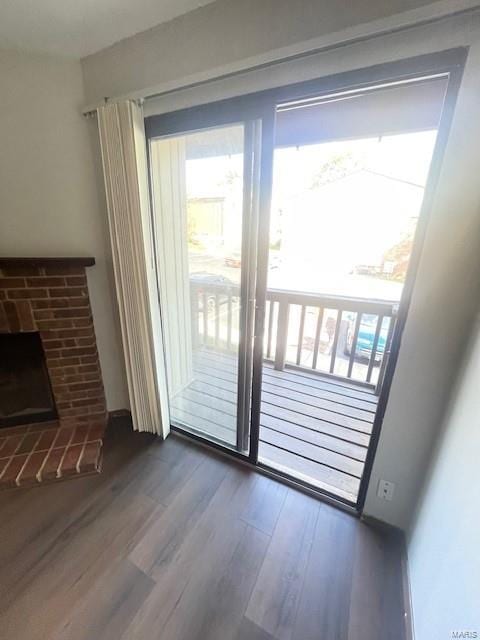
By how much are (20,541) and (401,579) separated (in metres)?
1.83

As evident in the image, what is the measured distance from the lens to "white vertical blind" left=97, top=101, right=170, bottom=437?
1322 mm

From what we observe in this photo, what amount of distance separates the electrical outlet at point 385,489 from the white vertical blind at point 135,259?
1.39 m

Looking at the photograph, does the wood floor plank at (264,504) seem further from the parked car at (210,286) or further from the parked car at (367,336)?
the parked car at (367,336)

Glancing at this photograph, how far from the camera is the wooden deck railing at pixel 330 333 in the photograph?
8.09 ft

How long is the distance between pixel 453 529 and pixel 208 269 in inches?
60.3

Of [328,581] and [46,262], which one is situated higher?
[46,262]

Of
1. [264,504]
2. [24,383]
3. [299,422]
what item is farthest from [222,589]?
[24,383]

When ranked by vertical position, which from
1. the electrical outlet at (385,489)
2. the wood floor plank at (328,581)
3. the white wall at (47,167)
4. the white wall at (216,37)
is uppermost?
the white wall at (216,37)

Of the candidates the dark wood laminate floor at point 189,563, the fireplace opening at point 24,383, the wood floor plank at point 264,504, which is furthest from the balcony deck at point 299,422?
the fireplace opening at point 24,383

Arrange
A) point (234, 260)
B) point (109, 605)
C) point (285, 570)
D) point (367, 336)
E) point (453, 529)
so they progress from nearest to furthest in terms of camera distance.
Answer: point (453, 529) < point (109, 605) < point (285, 570) < point (234, 260) < point (367, 336)

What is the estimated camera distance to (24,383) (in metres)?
1.92

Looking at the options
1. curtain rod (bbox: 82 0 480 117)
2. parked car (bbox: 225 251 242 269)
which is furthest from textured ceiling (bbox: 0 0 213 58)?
parked car (bbox: 225 251 242 269)

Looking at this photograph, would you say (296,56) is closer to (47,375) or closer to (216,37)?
(216,37)

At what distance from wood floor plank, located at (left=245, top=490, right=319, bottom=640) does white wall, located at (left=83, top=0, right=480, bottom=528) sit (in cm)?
36
